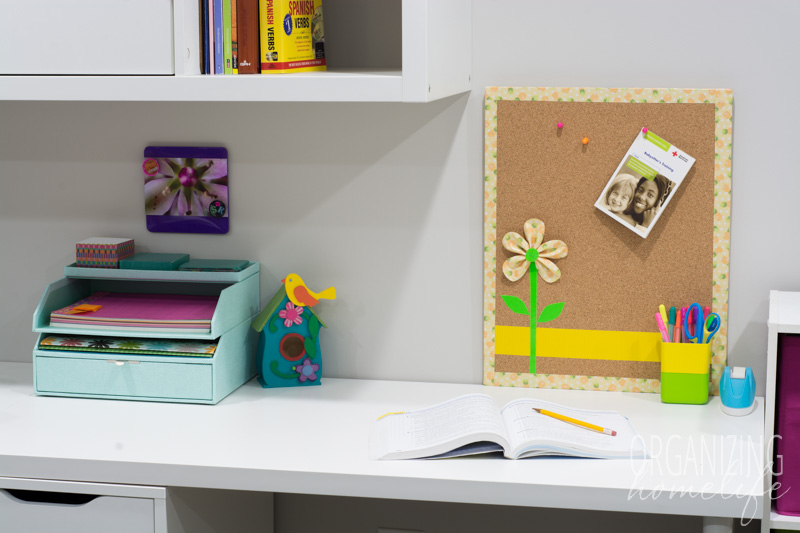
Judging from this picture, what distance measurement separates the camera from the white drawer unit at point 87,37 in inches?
53.4

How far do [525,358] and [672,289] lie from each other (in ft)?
0.98

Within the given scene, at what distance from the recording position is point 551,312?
1641 mm

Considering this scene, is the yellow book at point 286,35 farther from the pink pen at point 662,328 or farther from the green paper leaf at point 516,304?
the pink pen at point 662,328

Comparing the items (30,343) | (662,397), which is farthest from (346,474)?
(30,343)

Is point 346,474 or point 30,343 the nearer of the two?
point 346,474

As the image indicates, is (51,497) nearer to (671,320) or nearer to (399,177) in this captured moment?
(399,177)

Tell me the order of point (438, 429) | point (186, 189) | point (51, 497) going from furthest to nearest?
point (186, 189) < point (51, 497) < point (438, 429)

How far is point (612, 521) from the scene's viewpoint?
1697 millimetres

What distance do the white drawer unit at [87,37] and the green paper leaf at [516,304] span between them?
0.73 m

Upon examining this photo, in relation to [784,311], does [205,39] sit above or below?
above

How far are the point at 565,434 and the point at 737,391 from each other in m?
0.34

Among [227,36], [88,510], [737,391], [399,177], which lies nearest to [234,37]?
[227,36]

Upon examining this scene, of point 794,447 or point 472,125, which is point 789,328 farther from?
point 472,125

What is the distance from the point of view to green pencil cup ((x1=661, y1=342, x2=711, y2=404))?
1525mm
